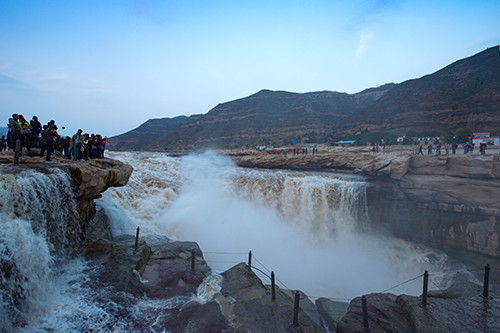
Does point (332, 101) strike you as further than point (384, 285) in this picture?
Yes

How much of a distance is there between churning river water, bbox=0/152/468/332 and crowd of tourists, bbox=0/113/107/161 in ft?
6.31

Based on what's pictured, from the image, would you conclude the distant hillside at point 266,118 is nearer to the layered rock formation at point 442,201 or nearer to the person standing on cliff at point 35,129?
the layered rock formation at point 442,201

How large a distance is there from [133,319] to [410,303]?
267 inches

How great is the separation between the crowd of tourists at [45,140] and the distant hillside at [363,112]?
185 ft

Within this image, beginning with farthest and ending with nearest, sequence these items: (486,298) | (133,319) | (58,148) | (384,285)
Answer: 1. (384,285)
2. (58,148)
3. (486,298)
4. (133,319)

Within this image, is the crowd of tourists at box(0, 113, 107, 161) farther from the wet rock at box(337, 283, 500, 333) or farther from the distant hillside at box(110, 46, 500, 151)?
the distant hillside at box(110, 46, 500, 151)

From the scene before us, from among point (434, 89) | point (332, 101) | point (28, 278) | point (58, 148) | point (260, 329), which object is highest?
point (332, 101)

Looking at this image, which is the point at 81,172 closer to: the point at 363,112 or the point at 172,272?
the point at 172,272

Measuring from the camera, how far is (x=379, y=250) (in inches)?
568

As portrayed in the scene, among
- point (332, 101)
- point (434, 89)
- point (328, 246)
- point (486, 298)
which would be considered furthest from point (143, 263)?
point (332, 101)

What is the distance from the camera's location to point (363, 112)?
240 ft

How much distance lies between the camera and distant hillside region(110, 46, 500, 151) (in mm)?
48688

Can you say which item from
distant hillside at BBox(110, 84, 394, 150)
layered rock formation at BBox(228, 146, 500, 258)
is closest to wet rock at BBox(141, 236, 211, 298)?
layered rock formation at BBox(228, 146, 500, 258)

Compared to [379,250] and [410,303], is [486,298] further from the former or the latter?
[379,250]
